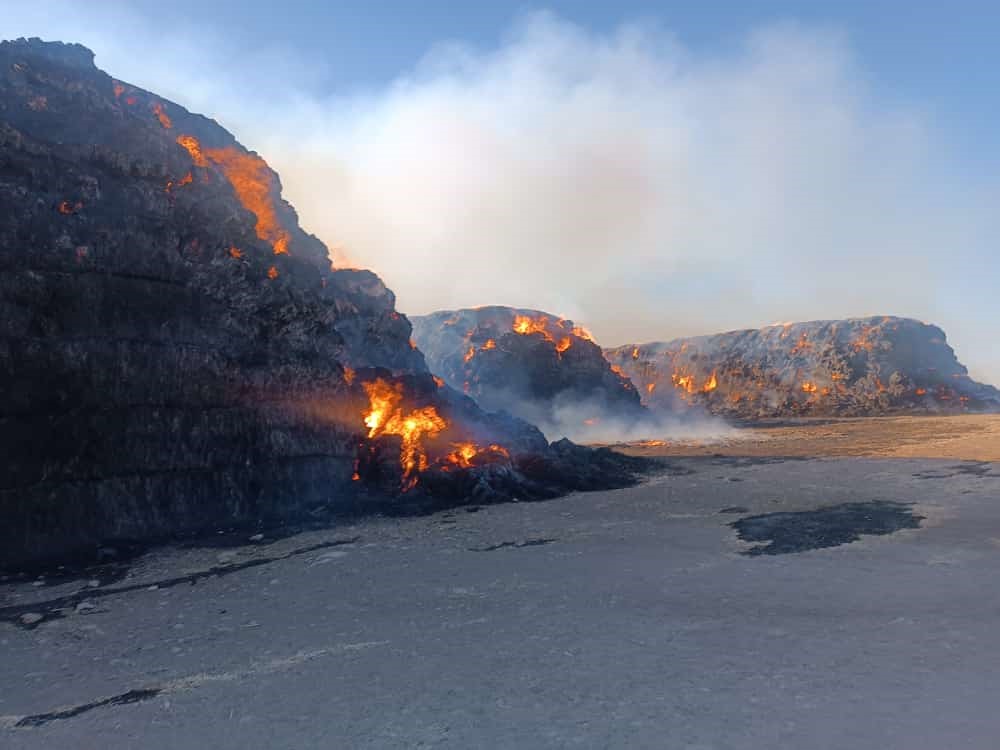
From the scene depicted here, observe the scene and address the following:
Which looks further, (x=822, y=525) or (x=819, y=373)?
(x=819, y=373)

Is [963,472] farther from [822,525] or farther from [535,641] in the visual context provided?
[535,641]

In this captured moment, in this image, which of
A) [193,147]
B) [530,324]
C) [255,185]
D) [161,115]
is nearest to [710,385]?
[530,324]

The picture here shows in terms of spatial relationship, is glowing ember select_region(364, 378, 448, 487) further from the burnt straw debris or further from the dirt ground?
the dirt ground

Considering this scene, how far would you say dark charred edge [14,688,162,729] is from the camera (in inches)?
340

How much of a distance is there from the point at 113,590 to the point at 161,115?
115ft

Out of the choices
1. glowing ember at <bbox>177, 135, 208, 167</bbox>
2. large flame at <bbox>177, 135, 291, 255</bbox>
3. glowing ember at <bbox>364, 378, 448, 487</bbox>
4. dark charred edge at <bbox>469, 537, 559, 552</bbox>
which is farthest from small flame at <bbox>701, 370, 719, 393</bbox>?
dark charred edge at <bbox>469, 537, 559, 552</bbox>

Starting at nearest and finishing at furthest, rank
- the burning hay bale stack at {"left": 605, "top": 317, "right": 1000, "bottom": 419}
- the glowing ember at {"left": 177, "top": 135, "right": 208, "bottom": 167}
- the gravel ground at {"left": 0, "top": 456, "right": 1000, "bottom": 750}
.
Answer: the gravel ground at {"left": 0, "top": 456, "right": 1000, "bottom": 750} < the glowing ember at {"left": 177, "top": 135, "right": 208, "bottom": 167} < the burning hay bale stack at {"left": 605, "top": 317, "right": 1000, "bottom": 419}

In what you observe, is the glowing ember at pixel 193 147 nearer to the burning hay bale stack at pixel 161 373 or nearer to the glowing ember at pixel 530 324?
the burning hay bale stack at pixel 161 373

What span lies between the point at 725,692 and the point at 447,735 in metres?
3.77

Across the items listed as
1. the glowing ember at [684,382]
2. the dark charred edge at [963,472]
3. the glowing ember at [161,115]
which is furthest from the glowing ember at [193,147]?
the glowing ember at [684,382]

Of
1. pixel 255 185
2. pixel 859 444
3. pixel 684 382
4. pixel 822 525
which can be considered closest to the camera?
pixel 822 525

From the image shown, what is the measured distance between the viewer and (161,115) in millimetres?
39531

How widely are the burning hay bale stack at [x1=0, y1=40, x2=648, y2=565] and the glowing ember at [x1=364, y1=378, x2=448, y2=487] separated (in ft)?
0.34

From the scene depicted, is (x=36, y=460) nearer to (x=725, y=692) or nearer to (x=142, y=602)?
(x=142, y=602)
